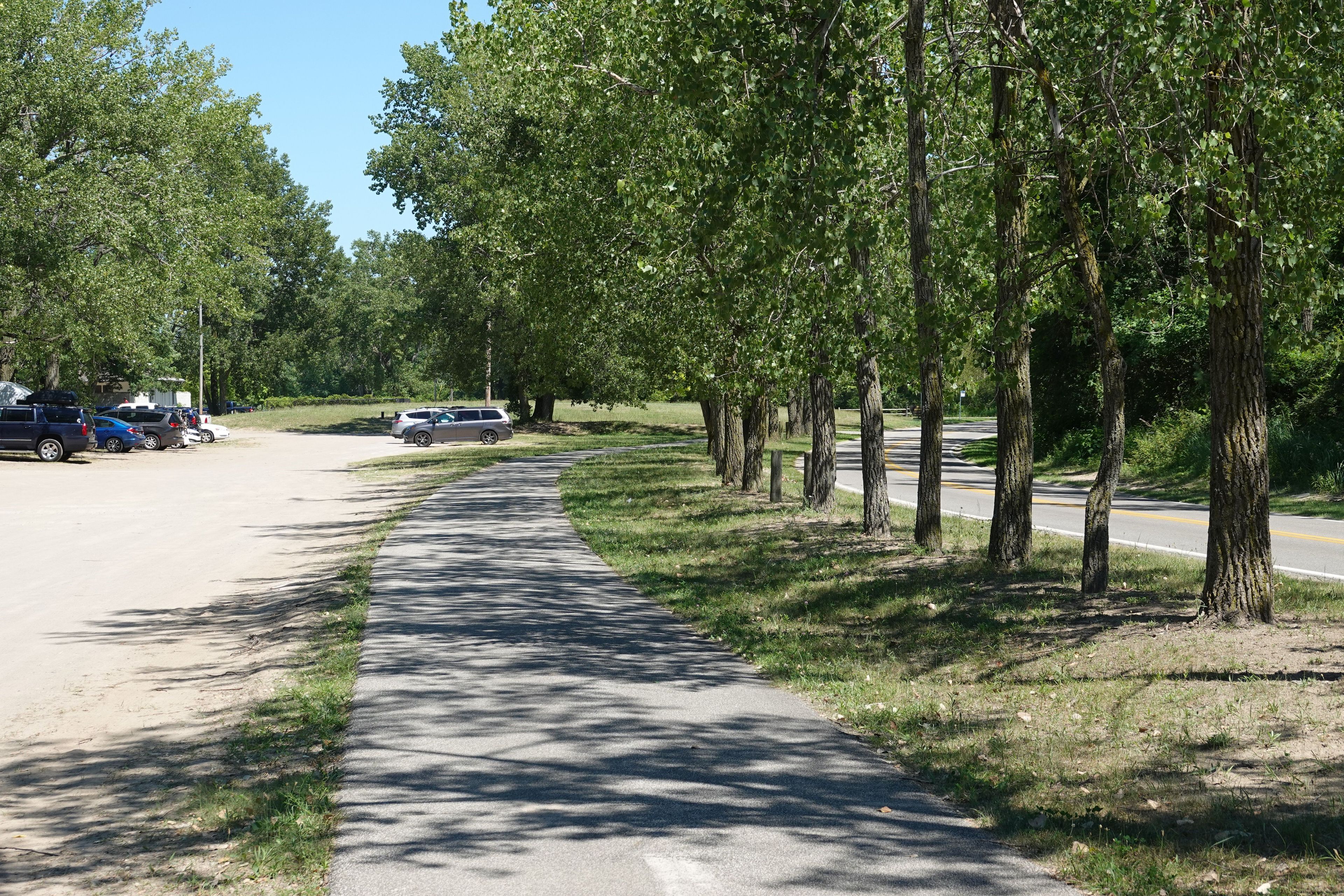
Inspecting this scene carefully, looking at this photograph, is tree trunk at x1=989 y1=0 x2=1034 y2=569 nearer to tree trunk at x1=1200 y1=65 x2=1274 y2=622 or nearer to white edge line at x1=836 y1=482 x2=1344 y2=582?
white edge line at x1=836 y1=482 x2=1344 y2=582

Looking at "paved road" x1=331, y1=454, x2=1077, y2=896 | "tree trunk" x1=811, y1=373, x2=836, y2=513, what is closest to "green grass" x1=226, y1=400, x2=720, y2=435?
"tree trunk" x1=811, y1=373, x2=836, y2=513

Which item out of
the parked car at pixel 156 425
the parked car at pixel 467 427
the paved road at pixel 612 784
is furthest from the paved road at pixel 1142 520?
the parked car at pixel 156 425

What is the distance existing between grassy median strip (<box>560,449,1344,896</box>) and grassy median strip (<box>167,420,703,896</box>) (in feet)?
10.1

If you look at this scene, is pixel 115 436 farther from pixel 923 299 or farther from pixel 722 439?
pixel 923 299

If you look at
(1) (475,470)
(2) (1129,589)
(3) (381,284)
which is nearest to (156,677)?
A: (2) (1129,589)

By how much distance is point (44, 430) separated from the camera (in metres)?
42.4

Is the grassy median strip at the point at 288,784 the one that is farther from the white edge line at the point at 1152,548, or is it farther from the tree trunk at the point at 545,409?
the tree trunk at the point at 545,409

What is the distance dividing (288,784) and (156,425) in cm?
5103

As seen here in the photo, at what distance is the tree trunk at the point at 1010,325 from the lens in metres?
11.3

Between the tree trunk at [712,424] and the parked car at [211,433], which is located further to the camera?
the parked car at [211,433]

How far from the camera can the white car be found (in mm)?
60469

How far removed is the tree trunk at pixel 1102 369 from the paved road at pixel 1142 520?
2368 mm

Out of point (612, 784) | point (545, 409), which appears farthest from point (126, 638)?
point (545, 409)

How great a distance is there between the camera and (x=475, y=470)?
1462 inches
